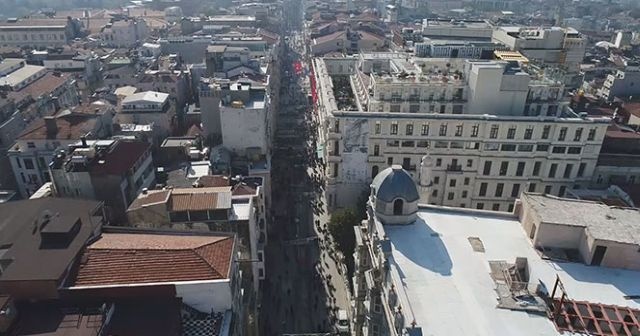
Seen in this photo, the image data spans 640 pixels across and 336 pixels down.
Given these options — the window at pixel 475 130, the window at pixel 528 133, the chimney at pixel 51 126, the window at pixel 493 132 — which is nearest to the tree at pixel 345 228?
the window at pixel 475 130

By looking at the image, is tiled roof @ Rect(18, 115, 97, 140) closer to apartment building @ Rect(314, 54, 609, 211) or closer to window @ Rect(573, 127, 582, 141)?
apartment building @ Rect(314, 54, 609, 211)

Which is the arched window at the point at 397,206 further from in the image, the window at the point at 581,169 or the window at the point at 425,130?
the window at the point at 581,169

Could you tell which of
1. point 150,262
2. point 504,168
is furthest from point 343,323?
point 504,168

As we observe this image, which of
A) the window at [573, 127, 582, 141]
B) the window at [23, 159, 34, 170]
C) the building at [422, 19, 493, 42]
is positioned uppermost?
the building at [422, 19, 493, 42]

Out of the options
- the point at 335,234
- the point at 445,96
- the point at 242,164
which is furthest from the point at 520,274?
the point at 242,164

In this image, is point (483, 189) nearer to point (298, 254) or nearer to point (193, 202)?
point (298, 254)

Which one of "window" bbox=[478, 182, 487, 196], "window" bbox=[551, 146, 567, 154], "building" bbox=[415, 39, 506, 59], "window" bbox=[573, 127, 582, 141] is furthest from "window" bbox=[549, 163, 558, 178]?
"building" bbox=[415, 39, 506, 59]

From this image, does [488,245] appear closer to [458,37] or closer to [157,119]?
[157,119]
